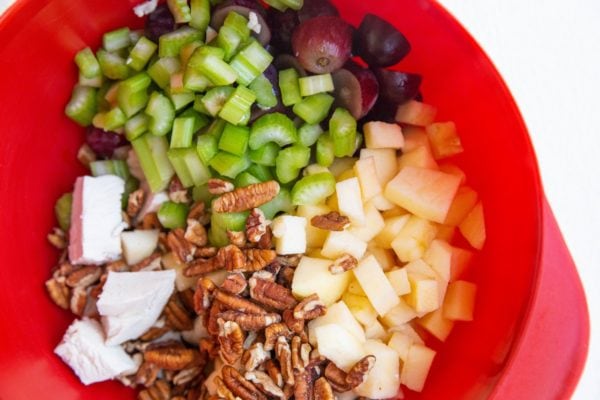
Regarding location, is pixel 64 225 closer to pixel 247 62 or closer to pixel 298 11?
pixel 247 62

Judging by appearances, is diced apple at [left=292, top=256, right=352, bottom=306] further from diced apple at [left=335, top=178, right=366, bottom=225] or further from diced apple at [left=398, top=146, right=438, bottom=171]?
diced apple at [left=398, top=146, right=438, bottom=171]

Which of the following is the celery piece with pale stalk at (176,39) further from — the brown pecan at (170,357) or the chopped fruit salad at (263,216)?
the brown pecan at (170,357)

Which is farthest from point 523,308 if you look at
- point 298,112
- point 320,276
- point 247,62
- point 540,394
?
point 247,62

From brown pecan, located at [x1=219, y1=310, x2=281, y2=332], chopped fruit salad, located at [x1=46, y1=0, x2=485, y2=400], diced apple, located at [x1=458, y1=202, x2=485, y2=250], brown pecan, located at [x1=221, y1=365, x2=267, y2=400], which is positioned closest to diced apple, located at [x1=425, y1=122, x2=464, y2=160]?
chopped fruit salad, located at [x1=46, y1=0, x2=485, y2=400]

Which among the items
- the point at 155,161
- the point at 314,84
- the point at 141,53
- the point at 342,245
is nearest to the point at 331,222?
the point at 342,245

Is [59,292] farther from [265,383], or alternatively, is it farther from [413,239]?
[413,239]

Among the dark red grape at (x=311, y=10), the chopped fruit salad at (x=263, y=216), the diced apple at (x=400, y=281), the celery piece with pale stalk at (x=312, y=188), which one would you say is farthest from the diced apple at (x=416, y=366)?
the dark red grape at (x=311, y=10)
